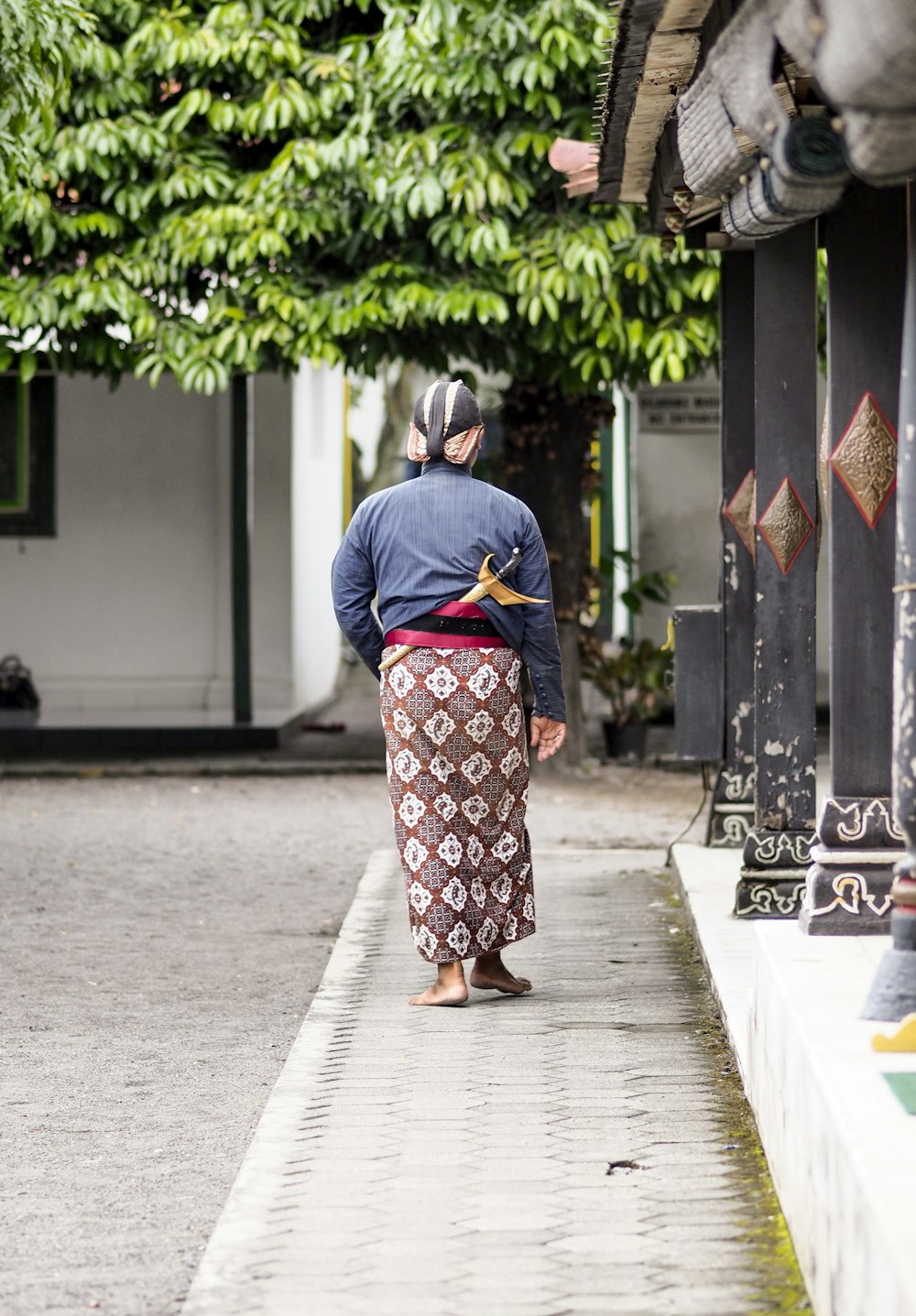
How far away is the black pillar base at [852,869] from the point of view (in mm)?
4656

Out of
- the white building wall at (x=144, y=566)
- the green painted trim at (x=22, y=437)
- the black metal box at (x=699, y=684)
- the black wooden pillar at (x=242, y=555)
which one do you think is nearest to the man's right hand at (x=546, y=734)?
the black metal box at (x=699, y=684)

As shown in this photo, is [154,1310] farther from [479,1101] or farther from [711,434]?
[711,434]

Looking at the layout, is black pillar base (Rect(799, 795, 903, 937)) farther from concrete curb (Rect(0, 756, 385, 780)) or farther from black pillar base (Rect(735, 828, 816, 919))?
concrete curb (Rect(0, 756, 385, 780))

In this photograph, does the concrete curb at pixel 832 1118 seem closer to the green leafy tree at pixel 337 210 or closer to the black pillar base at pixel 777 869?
the black pillar base at pixel 777 869

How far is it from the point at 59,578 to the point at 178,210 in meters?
4.77

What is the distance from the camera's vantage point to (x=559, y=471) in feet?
42.7

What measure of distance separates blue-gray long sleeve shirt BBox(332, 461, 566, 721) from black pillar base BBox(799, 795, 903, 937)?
130 centimetres

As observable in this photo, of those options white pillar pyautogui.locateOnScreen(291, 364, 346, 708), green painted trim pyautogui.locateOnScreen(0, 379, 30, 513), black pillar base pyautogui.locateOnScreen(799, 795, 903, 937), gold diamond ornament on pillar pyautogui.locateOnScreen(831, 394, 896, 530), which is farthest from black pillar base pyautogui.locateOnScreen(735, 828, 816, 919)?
green painted trim pyautogui.locateOnScreen(0, 379, 30, 513)

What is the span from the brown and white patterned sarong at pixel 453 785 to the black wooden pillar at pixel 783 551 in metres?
1.06

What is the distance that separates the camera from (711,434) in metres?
16.1

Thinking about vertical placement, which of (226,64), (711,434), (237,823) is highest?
(226,64)

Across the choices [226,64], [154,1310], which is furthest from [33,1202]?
[226,64]

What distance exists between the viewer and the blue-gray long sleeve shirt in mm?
5816

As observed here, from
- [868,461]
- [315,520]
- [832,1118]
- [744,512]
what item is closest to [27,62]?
[744,512]
